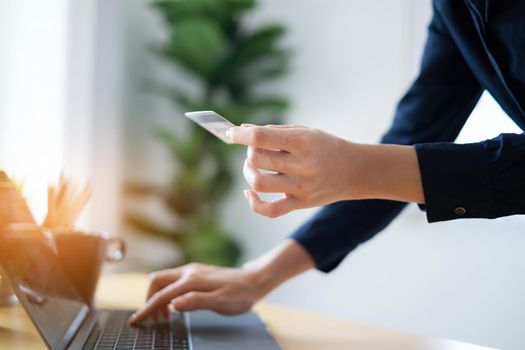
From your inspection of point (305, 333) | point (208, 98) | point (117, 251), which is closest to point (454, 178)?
point (305, 333)

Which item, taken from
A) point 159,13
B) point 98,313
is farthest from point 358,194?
point 159,13

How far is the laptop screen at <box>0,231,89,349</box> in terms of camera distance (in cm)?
60

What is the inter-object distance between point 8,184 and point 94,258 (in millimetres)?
180

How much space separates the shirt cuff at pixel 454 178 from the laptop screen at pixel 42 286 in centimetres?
41

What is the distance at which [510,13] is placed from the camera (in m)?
0.82

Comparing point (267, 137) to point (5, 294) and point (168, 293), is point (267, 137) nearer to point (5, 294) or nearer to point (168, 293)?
point (168, 293)

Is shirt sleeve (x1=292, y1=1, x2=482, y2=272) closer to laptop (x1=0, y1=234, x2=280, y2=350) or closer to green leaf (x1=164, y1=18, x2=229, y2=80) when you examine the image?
laptop (x1=0, y1=234, x2=280, y2=350)

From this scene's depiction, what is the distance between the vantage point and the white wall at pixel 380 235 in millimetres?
1690

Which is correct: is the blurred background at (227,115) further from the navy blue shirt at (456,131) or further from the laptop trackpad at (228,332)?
the laptop trackpad at (228,332)

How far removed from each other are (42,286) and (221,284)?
28 centimetres

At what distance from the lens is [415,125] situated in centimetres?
101

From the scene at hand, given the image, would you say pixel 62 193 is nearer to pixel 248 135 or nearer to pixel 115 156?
pixel 248 135

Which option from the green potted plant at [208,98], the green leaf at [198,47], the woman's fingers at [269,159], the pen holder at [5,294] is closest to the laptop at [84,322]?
the pen holder at [5,294]

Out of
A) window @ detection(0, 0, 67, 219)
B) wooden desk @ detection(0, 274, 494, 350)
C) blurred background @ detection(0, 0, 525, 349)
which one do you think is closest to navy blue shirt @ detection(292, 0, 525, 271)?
wooden desk @ detection(0, 274, 494, 350)
